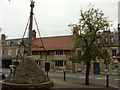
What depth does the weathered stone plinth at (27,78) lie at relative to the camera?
1681 cm

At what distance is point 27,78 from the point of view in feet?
56.9

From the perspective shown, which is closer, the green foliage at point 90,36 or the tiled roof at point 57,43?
the green foliage at point 90,36

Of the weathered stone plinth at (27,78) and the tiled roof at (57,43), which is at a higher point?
the tiled roof at (57,43)

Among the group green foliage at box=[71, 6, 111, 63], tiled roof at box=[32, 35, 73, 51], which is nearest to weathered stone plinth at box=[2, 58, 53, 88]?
green foliage at box=[71, 6, 111, 63]

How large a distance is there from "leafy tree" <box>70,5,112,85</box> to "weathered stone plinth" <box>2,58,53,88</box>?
6.11m

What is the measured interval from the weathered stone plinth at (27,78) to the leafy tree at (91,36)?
6110 mm

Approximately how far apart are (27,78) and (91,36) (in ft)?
26.8

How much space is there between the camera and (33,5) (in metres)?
19.1

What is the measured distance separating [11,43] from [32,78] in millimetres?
49073

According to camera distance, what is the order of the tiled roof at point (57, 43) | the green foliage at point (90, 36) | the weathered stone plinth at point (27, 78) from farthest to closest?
1. the tiled roof at point (57, 43)
2. the green foliage at point (90, 36)
3. the weathered stone plinth at point (27, 78)

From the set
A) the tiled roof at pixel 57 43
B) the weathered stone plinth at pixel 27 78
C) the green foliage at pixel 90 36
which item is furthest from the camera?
the tiled roof at pixel 57 43

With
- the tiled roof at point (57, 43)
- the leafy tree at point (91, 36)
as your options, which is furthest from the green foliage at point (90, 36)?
the tiled roof at point (57, 43)

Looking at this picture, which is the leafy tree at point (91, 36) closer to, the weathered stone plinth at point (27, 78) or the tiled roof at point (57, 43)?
→ the weathered stone plinth at point (27, 78)

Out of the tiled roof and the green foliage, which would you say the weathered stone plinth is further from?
the tiled roof
